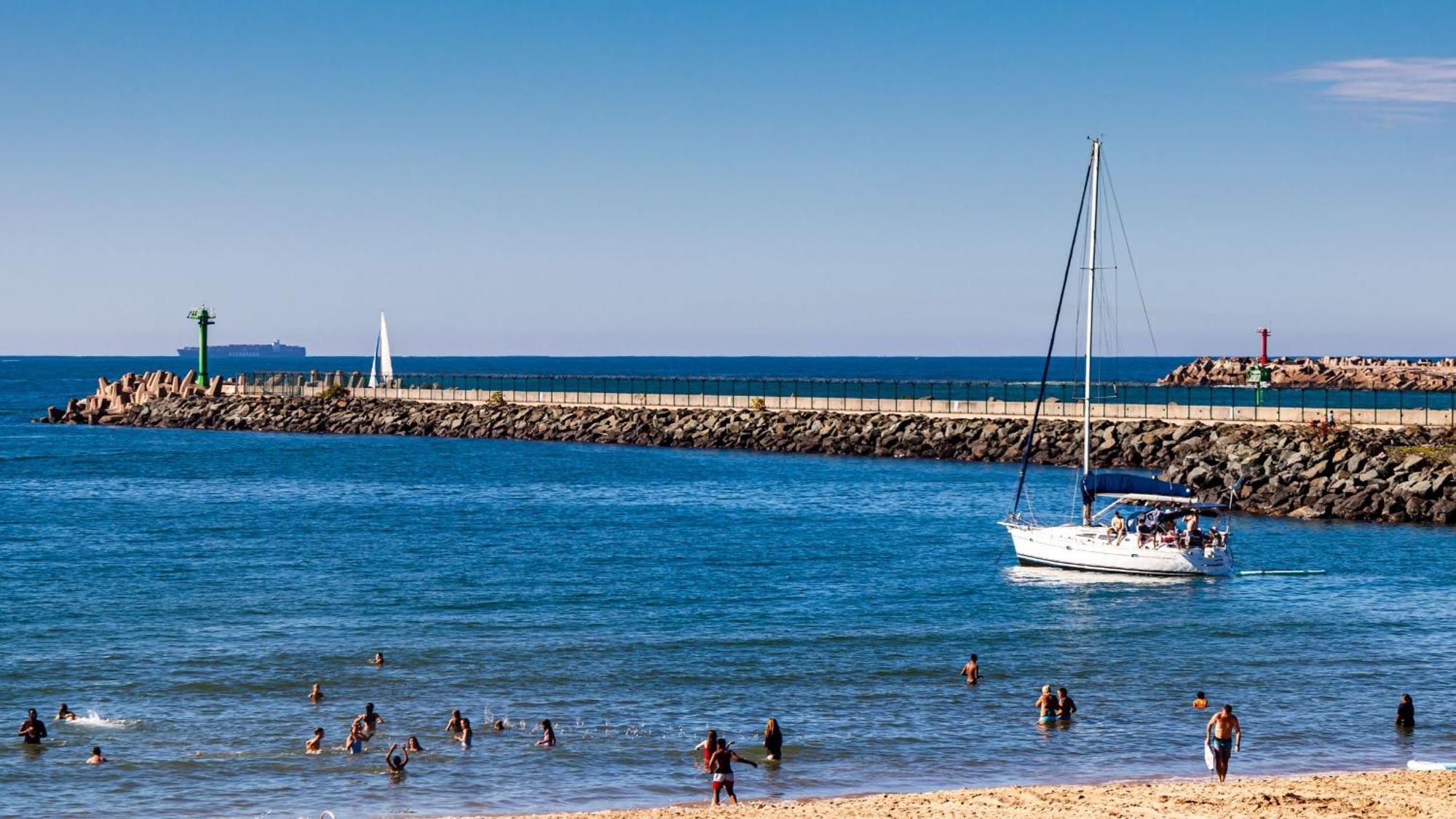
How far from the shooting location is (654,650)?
43.2m

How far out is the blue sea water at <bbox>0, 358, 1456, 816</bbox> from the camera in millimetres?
31969

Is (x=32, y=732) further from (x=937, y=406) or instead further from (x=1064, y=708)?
(x=937, y=406)

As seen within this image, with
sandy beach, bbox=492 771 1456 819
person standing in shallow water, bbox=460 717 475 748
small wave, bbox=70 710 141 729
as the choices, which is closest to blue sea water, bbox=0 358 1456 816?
small wave, bbox=70 710 141 729

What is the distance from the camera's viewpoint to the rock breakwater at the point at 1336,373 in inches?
6565

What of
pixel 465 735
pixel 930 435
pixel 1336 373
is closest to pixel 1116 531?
pixel 465 735

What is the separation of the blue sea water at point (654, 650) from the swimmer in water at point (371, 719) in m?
0.44

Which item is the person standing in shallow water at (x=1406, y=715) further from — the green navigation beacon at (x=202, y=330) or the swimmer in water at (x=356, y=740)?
the green navigation beacon at (x=202, y=330)

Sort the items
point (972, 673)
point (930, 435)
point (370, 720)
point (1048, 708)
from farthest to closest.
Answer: point (930, 435), point (972, 673), point (1048, 708), point (370, 720)

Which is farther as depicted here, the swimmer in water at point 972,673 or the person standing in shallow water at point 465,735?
the swimmer in water at point 972,673

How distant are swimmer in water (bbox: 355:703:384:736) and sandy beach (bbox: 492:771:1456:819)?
6.58 m

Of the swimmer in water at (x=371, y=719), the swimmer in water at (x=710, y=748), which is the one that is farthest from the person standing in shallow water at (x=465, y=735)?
the swimmer in water at (x=710, y=748)

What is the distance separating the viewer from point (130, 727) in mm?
34812

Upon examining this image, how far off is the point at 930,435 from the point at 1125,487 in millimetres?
44942

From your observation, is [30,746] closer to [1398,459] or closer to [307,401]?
[1398,459]
